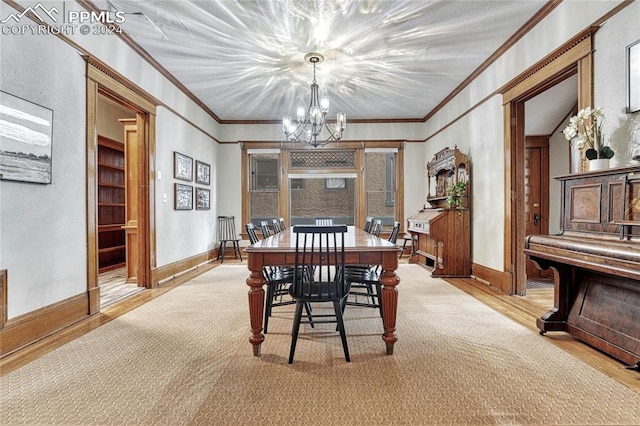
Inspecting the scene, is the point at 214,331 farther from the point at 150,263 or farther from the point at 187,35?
the point at 187,35

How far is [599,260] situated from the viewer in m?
1.86

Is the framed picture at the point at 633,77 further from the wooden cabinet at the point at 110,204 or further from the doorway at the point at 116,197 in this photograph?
the wooden cabinet at the point at 110,204

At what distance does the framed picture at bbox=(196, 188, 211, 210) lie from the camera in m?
5.54

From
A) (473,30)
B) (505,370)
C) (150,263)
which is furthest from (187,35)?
(505,370)

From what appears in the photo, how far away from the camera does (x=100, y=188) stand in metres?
5.54

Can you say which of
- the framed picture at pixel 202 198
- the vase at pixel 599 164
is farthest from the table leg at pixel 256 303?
the framed picture at pixel 202 198

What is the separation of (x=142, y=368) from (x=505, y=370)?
2.18 meters

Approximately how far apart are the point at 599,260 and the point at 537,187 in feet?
10.3

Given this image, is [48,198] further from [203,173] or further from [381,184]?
[381,184]

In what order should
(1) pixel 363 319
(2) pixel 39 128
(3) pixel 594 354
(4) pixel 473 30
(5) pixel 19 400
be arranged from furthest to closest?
1. (4) pixel 473 30
2. (1) pixel 363 319
3. (2) pixel 39 128
4. (3) pixel 594 354
5. (5) pixel 19 400

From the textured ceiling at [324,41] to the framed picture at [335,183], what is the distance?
2651 mm

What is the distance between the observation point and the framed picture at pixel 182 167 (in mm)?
4734

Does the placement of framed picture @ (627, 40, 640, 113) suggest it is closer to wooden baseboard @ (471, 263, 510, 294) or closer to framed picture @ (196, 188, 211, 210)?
wooden baseboard @ (471, 263, 510, 294)

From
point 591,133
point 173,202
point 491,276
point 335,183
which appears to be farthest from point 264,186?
point 591,133
